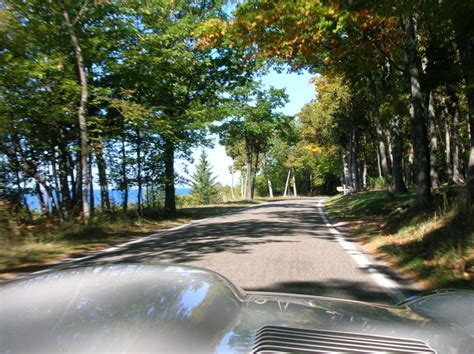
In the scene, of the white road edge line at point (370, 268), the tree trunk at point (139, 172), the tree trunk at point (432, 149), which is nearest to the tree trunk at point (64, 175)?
the tree trunk at point (139, 172)

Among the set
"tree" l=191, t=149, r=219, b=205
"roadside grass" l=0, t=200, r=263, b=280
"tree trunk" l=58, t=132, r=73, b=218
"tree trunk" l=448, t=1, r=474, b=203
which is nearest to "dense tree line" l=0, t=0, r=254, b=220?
"tree trunk" l=58, t=132, r=73, b=218

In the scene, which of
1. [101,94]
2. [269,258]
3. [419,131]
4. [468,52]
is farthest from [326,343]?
[101,94]

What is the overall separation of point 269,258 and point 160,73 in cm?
1232

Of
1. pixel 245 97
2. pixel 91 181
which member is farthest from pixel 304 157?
pixel 91 181

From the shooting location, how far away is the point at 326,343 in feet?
6.48

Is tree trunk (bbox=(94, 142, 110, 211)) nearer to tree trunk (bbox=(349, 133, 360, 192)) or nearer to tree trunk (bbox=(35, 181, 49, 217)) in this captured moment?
tree trunk (bbox=(35, 181, 49, 217))

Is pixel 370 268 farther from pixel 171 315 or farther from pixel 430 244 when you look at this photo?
pixel 171 315

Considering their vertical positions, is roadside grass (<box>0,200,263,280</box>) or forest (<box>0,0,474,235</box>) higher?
forest (<box>0,0,474,235</box>)

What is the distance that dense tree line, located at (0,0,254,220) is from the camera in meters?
15.2

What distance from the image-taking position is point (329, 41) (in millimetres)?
14047

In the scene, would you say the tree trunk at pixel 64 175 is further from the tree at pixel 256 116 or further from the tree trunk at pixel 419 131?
the tree at pixel 256 116

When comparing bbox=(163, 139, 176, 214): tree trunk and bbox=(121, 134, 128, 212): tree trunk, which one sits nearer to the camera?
bbox=(121, 134, 128, 212): tree trunk

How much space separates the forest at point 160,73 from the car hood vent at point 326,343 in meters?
7.50

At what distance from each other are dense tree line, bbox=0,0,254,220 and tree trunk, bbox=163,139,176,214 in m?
0.05
